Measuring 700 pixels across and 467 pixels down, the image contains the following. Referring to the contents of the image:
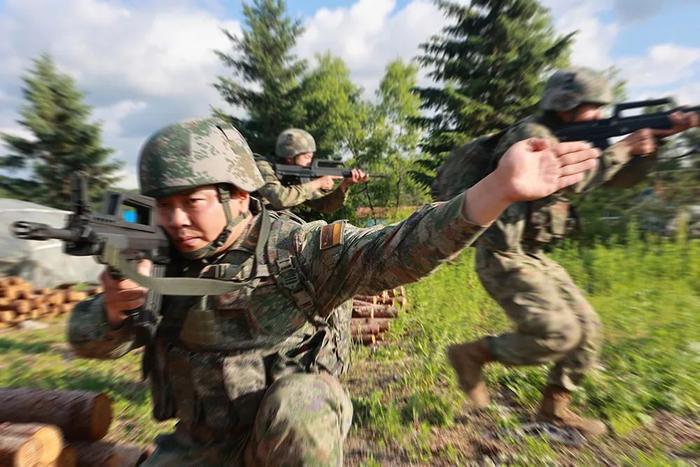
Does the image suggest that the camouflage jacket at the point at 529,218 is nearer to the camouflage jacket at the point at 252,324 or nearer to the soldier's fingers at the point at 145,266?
the camouflage jacket at the point at 252,324

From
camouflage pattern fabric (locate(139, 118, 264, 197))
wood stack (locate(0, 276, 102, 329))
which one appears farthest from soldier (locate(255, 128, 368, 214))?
wood stack (locate(0, 276, 102, 329))

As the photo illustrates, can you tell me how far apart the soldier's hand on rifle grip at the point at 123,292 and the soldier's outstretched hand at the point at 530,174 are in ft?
4.66

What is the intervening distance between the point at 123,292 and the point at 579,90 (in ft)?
11.1

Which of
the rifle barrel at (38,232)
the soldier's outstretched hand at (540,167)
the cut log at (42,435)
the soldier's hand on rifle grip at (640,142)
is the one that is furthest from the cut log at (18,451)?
the soldier's hand on rifle grip at (640,142)

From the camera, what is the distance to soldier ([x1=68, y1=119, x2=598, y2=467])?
183 centimetres

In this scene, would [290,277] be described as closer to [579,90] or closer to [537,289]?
[537,289]

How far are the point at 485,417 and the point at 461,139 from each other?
1160cm

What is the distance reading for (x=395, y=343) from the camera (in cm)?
522

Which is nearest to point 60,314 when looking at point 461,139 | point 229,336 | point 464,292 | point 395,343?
point 395,343

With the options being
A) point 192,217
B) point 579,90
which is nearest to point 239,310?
point 192,217

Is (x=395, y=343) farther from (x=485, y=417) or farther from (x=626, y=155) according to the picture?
(x=626, y=155)

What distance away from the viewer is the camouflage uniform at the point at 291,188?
18.6 feet

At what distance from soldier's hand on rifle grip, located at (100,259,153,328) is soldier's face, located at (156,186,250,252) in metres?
0.18

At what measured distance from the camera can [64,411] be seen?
2.36 m
